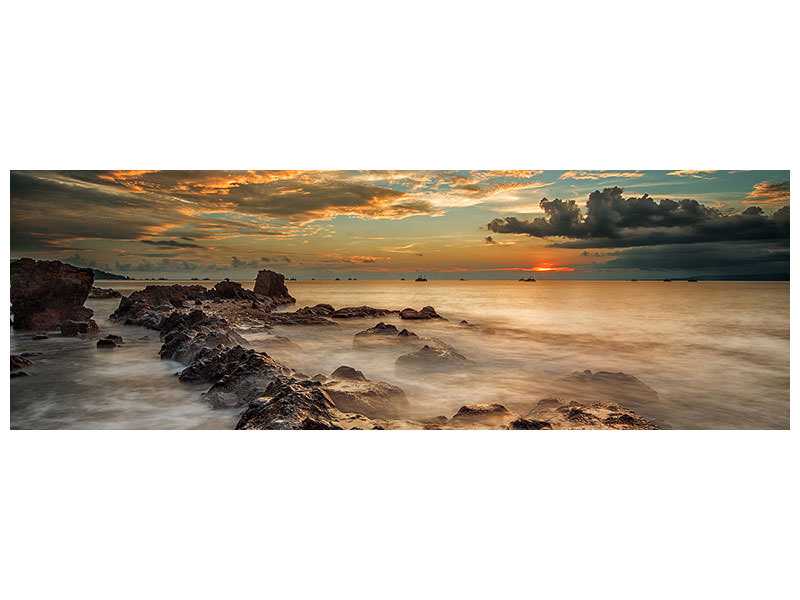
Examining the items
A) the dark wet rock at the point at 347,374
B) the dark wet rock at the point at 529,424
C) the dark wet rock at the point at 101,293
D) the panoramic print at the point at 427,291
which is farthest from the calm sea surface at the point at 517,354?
the dark wet rock at the point at 529,424

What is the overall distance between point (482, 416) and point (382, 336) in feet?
6.46

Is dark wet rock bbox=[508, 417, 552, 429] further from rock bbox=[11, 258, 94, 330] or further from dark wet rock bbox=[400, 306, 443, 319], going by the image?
rock bbox=[11, 258, 94, 330]

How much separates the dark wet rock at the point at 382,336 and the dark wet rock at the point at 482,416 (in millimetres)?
1441

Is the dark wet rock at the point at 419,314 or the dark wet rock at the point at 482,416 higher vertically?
the dark wet rock at the point at 419,314

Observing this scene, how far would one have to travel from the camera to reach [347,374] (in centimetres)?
521

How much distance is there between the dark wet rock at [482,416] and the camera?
4.57m

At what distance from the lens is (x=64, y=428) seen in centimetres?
442

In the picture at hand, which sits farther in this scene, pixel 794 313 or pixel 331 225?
pixel 331 225

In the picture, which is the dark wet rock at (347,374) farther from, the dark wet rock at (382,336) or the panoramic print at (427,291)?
the dark wet rock at (382,336)
